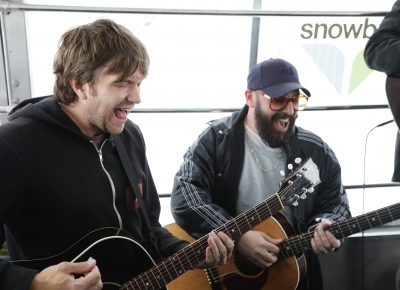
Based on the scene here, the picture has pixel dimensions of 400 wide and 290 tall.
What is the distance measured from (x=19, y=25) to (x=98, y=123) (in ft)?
3.63

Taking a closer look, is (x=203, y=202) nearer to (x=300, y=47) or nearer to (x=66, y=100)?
(x=66, y=100)

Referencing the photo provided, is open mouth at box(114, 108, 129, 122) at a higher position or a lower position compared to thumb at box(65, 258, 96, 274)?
higher

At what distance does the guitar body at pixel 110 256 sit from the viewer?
1.43m

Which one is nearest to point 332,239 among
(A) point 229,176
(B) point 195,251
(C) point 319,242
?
(C) point 319,242

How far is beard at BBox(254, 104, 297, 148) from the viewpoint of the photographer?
2223mm

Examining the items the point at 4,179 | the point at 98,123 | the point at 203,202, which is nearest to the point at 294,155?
the point at 203,202

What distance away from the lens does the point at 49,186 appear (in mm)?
1384

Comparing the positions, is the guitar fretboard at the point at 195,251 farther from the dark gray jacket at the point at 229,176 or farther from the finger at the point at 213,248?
the dark gray jacket at the point at 229,176

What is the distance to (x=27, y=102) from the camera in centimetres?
155

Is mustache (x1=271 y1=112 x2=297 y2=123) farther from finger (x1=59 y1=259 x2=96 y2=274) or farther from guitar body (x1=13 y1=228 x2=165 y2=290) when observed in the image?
finger (x1=59 y1=259 x2=96 y2=274)

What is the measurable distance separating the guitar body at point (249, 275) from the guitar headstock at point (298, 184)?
0.74ft

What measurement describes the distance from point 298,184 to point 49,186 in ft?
3.36

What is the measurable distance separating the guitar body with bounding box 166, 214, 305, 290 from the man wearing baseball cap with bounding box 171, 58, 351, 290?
0.13 metres

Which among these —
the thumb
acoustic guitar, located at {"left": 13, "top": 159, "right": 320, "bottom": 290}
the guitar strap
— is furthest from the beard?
the thumb
